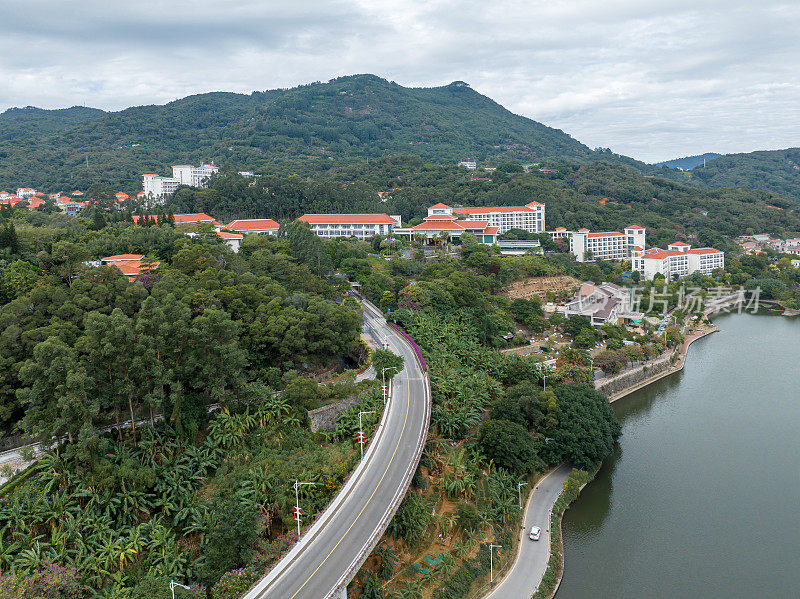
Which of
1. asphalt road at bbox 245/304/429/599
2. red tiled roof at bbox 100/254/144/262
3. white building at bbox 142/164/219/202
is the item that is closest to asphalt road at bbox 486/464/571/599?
asphalt road at bbox 245/304/429/599

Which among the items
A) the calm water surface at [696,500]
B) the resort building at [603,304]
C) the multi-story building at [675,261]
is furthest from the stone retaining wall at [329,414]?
the multi-story building at [675,261]

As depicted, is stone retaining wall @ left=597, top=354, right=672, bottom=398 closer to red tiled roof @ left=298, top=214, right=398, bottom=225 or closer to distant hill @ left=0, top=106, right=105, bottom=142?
red tiled roof @ left=298, top=214, right=398, bottom=225

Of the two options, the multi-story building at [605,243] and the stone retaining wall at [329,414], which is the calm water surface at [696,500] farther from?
the multi-story building at [605,243]

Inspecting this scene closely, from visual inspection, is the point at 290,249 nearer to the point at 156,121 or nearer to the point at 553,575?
the point at 553,575

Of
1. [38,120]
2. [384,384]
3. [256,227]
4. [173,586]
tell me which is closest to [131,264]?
[384,384]

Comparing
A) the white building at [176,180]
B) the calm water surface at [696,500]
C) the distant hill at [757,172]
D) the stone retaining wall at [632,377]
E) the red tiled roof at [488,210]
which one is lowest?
the calm water surface at [696,500]
